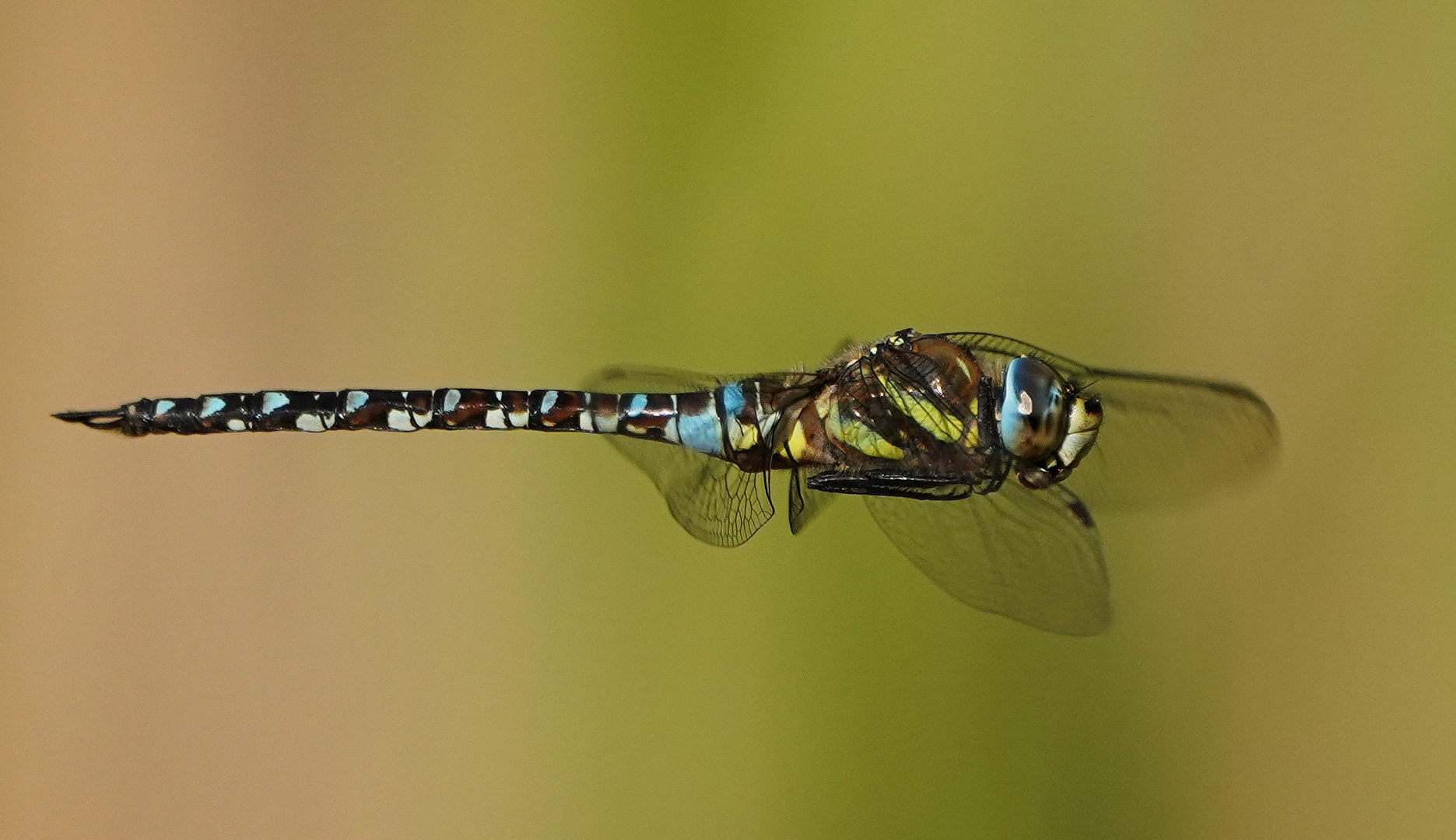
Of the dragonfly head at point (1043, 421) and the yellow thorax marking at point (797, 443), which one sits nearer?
the dragonfly head at point (1043, 421)

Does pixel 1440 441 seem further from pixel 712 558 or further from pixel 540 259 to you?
pixel 540 259

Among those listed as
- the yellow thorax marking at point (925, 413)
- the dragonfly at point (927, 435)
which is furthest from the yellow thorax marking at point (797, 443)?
the yellow thorax marking at point (925, 413)

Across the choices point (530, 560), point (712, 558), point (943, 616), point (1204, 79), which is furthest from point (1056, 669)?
point (1204, 79)

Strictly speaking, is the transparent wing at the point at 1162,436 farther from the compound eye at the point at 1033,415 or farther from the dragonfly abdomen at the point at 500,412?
the dragonfly abdomen at the point at 500,412

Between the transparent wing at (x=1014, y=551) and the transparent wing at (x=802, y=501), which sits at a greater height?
the transparent wing at (x=802, y=501)

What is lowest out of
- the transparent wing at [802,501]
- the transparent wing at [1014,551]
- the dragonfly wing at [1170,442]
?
the transparent wing at [1014,551]

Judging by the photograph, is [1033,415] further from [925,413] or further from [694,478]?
[694,478]

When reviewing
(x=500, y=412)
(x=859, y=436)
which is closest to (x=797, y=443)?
(x=859, y=436)

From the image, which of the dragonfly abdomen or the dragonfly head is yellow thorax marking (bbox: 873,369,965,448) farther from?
the dragonfly abdomen
